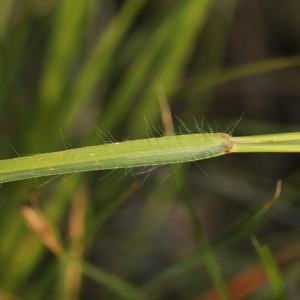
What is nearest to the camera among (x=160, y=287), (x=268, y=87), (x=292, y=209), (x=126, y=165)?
(x=126, y=165)

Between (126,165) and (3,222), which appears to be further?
(3,222)

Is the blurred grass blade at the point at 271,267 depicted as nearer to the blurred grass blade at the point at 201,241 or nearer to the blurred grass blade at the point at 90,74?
the blurred grass blade at the point at 201,241

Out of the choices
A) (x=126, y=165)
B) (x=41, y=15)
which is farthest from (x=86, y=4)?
(x=126, y=165)

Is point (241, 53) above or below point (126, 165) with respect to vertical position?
above

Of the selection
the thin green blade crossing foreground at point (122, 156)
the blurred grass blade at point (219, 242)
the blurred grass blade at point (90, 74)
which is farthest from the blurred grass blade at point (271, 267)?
the blurred grass blade at point (90, 74)

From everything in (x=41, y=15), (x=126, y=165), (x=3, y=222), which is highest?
(x=41, y=15)

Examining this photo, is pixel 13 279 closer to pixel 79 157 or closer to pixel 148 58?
pixel 148 58

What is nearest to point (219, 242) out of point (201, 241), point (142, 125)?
point (201, 241)
